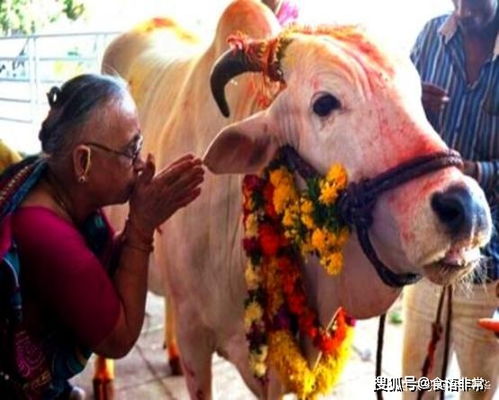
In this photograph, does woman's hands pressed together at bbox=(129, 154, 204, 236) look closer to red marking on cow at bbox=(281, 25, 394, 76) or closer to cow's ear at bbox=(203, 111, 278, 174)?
cow's ear at bbox=(203, 111, 278, 174)

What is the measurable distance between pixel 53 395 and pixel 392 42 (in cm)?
123

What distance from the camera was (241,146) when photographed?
1.70 m

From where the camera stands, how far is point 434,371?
2.44 m

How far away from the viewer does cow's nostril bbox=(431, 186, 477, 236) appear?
123 centimetres

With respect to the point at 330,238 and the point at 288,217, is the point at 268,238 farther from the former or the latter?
the point at 330,238

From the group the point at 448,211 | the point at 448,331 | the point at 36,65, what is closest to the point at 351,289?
the point at 448,211

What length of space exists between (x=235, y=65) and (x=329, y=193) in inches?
22.7

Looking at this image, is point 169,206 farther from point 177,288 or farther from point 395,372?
point 395,372

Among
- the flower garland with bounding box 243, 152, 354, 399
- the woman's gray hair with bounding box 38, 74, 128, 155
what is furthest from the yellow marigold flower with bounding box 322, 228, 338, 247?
the woman's gray hair with bounding box 38, 74, 128, 155

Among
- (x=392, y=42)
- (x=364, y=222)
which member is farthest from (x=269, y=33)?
(x=364, y=222)

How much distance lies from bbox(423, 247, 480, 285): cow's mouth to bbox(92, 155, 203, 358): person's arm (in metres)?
0.56

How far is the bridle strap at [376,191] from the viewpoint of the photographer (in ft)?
4.30

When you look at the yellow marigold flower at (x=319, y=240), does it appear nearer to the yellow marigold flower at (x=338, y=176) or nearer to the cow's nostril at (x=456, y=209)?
the yellow marigold flower at (x=338, y=176)

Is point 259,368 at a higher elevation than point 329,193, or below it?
below
